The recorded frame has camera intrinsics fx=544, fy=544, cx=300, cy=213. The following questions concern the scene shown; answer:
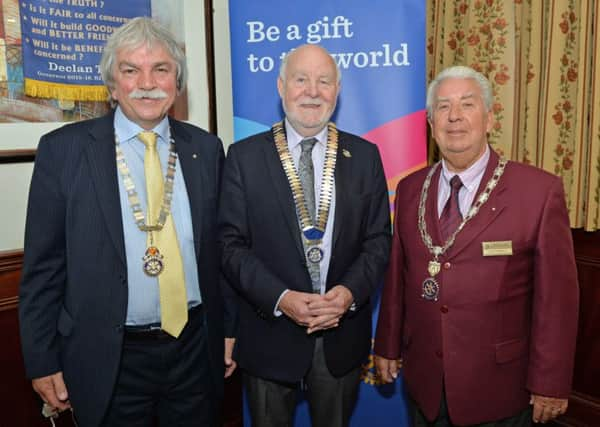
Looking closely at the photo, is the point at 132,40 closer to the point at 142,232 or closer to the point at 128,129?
the point at 128,129

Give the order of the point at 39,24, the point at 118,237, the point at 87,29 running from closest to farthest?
the point at 118,237
the point at 39,24
the point at 87,29

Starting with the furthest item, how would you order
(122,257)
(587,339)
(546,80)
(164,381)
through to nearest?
(587,339), (546,80), (164,381), (122,257)

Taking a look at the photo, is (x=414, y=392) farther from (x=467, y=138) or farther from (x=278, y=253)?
(x=467, y=138)

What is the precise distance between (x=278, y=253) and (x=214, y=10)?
2.02 metres

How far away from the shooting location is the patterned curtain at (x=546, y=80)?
119 inches

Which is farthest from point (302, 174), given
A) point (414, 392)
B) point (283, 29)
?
point (283, 29)

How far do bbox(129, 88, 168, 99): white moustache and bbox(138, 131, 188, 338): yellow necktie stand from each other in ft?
0.67

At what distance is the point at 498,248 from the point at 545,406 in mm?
605

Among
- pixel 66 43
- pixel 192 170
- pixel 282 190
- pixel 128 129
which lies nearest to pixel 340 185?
pixel 282 190

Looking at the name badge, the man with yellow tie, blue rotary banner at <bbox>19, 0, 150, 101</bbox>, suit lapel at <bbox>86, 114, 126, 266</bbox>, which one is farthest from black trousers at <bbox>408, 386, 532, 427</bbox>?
blue rotary banner at <bbox>19, 0, 150, 101</bbox>

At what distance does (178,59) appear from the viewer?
2.09m

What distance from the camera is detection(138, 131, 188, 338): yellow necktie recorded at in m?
1.95

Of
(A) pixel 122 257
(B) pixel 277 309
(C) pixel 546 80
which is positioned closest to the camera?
(A) pixel 122 257

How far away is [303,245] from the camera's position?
7.02 ft
